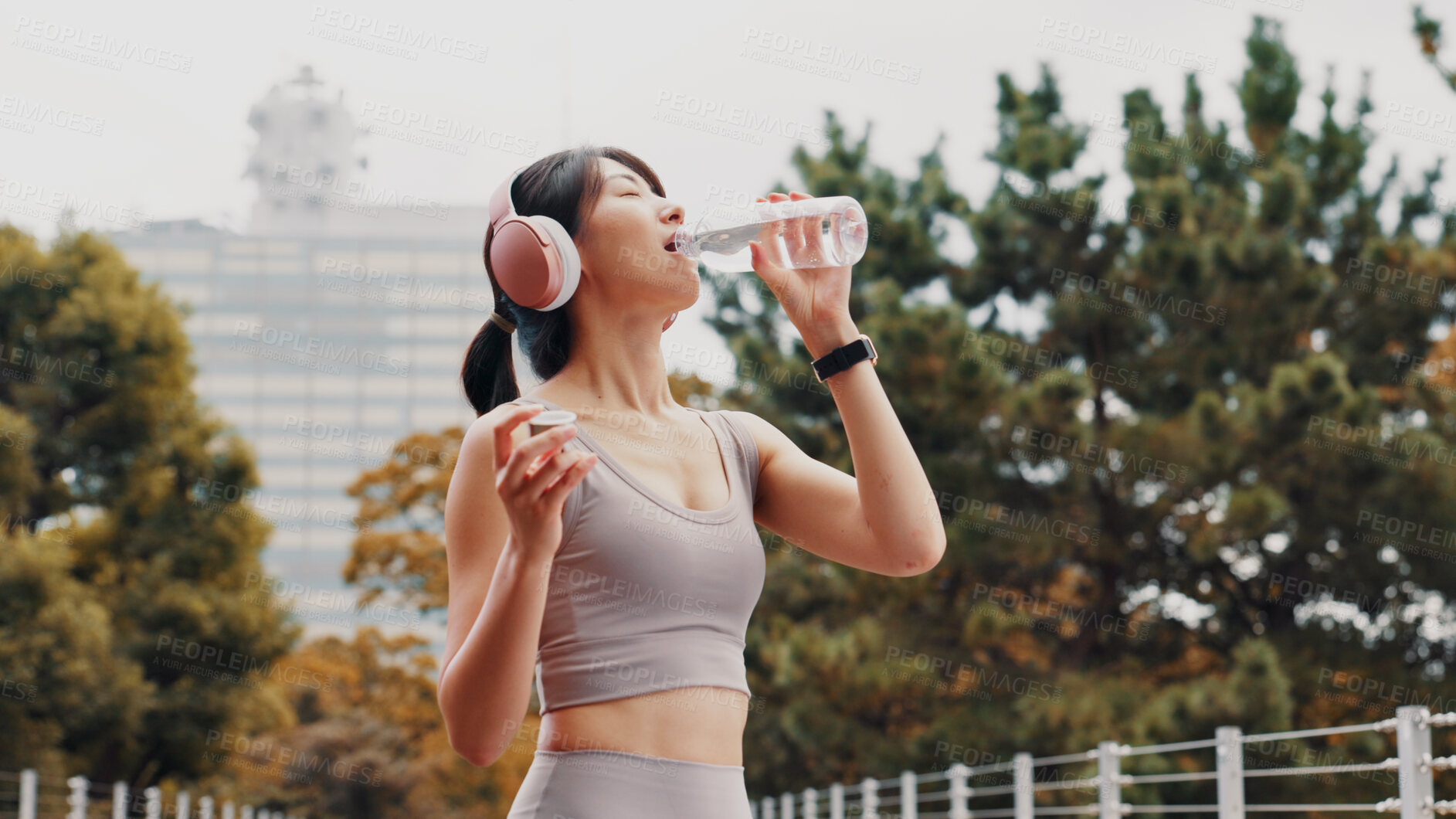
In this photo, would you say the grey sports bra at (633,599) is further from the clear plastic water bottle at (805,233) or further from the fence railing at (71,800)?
the fence railing at (71,800)

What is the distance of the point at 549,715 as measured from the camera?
1521mm

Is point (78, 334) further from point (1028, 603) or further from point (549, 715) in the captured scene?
point (549, 715)

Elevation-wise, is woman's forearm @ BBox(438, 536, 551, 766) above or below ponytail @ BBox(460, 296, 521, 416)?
below

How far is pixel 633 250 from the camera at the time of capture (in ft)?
5.58

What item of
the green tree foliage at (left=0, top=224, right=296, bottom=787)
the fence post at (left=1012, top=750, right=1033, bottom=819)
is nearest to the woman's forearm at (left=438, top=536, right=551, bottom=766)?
the fence post at (left=1012, top=750, right=1033, bottom=819)

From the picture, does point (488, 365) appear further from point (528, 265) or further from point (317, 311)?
point (317, 311)

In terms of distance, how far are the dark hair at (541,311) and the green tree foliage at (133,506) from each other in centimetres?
1615

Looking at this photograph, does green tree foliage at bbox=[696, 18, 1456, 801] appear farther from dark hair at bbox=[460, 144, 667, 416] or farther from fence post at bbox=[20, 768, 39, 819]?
dark hair at bbox=[460, 144, 667, 416]

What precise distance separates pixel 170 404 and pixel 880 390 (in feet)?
61.0

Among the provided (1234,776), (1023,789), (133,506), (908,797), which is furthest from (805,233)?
(133,506)

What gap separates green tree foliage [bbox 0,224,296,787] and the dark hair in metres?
16.2

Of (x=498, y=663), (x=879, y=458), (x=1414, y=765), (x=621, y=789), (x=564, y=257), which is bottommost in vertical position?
(x=621, y=789)

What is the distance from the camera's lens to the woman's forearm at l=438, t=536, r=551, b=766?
135cm

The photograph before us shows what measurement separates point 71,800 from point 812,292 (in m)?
14.0
